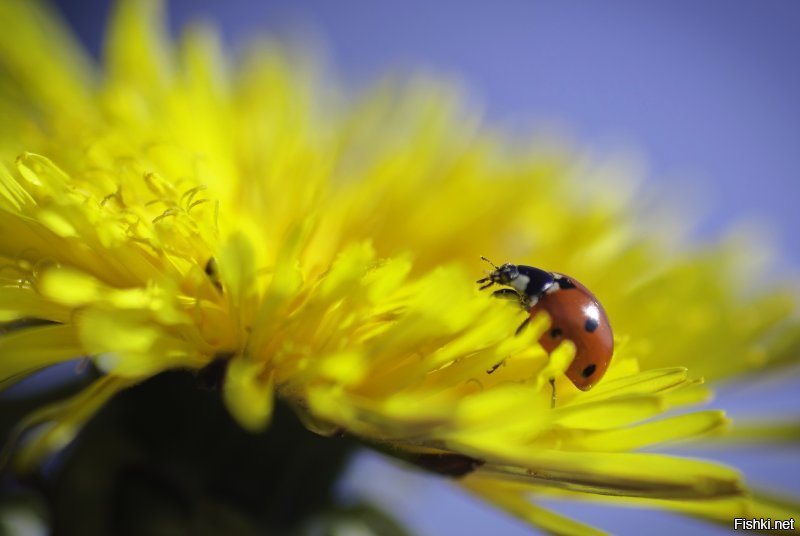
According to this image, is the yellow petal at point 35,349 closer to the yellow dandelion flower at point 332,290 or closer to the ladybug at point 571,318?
the yellow dandelion flower at point 332,290

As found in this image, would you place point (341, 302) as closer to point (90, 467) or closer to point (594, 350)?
point (594, 350)

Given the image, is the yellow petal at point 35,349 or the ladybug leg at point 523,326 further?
the ladybug leg at point 523,326

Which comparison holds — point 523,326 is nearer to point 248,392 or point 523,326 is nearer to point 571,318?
point 571,318

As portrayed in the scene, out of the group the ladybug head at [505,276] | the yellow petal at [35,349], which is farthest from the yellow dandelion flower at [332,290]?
the ladybug head at [505,276]

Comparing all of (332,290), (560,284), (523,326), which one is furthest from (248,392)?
(560,284)

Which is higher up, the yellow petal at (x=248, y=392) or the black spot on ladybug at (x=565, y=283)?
the black spot on ladybug at (x=565, y=283)

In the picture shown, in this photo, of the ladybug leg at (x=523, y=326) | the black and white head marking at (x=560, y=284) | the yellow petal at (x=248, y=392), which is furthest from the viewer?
the black and white head marking at (x=560, y=284)

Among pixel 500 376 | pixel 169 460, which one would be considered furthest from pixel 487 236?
pixel 169 460

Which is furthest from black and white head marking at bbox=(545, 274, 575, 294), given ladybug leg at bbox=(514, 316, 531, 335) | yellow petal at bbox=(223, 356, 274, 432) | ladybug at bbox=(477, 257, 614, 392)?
yellow petal at bbox=(223, 356, 274, 432)
